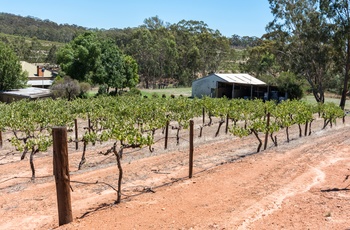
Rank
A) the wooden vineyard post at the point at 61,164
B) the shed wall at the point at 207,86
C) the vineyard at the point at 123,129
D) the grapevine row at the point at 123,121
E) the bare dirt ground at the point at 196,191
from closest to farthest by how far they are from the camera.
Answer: the wooden vineyard post at the point at 61,164
the bare dirt ground at the point at 196,191
the vineyard at the point at 123,129
the grapevine row at the point at 123,121
the shed wall at the point at 207,86

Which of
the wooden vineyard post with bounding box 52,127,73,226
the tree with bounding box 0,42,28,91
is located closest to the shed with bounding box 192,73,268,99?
the tree with bounding box 0,42,28,91

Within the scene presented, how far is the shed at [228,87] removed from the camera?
150ft

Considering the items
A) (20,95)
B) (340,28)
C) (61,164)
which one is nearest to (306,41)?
(340,28)

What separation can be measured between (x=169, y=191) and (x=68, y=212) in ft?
9.52

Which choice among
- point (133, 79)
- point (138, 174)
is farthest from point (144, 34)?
point (138, 174)

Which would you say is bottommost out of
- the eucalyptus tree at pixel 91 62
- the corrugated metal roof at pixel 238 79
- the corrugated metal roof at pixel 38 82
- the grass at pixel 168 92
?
the grass at pixel 168 92

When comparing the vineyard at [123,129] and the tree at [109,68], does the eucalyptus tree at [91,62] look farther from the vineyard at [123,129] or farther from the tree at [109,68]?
the vineyard at [123,129]

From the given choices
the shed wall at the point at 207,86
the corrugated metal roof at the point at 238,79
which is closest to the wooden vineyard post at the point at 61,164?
the corrugated metal roof at the point at 238,79

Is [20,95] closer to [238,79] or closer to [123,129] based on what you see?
[238,79]

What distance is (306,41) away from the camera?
137 feet

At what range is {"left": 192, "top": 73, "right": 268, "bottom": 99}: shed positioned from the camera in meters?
45.8

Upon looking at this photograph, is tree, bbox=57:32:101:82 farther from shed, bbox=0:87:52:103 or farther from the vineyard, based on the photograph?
the vineyard

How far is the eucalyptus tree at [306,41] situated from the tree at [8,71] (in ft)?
101

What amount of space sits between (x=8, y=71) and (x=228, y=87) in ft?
88.8
